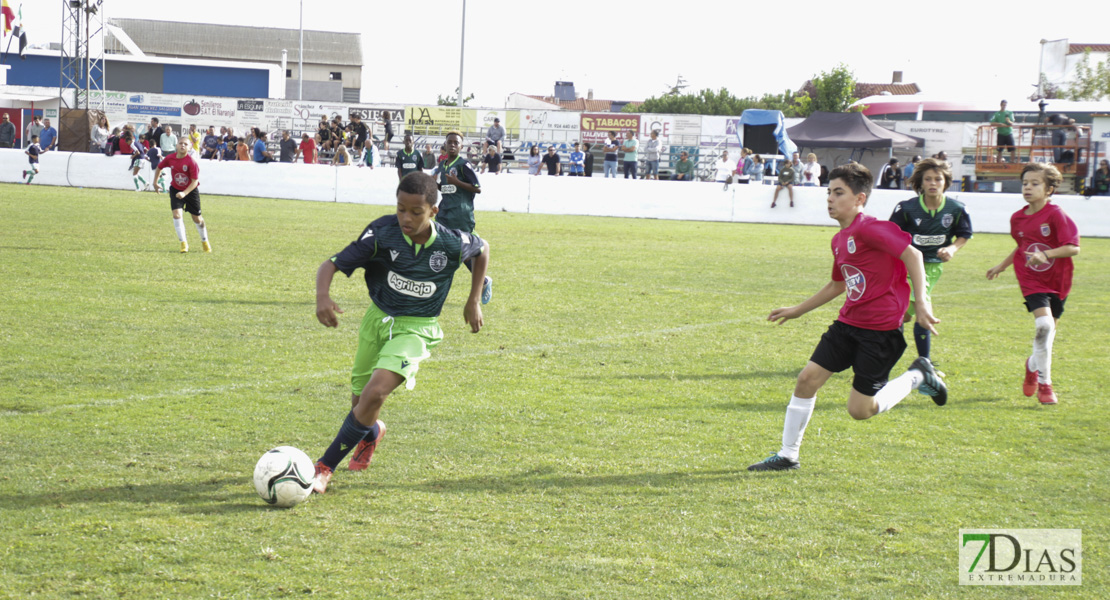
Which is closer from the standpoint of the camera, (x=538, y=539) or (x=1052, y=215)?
(x=538, y=539)

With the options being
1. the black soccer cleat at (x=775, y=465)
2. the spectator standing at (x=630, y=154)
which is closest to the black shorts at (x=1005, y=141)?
the spectator standing at (x=630, y=154)

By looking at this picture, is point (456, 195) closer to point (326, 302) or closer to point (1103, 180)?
point (326, 302)

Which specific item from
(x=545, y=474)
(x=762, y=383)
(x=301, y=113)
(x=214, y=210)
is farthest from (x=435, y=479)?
(x=301, y=113)

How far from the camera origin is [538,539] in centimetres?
458

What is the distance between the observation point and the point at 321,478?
5.20m

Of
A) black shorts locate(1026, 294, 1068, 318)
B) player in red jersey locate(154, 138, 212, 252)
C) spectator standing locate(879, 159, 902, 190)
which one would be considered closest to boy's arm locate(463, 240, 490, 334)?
black shorts locate(1026, 294, 1068, 318)

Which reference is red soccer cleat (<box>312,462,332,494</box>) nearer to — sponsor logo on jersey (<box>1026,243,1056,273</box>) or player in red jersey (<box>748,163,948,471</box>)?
player in red jersey (<box>748,163,948,471</box>)

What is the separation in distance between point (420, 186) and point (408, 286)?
21.3 inches

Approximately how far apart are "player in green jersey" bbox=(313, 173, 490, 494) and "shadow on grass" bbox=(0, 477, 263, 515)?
0.44 metres

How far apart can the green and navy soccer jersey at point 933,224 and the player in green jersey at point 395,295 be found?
15.5 feet

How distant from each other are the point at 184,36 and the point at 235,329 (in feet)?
339

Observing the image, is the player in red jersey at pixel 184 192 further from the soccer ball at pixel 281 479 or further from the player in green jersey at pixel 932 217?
the soccer ball at pixel 281 479

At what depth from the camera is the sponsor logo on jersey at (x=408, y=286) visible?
5438mm

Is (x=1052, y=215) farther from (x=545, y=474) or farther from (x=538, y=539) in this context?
(x=538, y=539)
